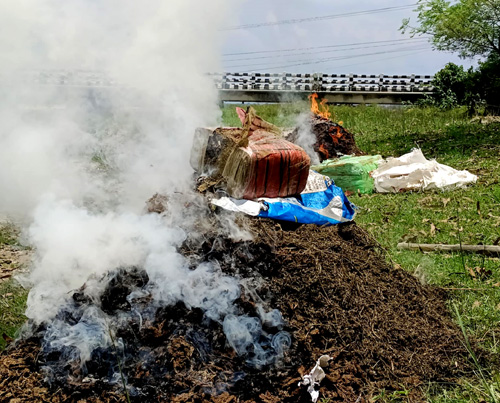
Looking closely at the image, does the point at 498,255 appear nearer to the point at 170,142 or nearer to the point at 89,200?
the point at 170,142

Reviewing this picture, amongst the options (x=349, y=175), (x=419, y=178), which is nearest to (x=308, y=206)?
(x=349, y=175)

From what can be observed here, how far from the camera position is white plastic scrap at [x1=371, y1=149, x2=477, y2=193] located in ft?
28.8

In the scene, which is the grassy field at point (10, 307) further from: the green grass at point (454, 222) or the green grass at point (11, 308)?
the green grass at point (454, 222)

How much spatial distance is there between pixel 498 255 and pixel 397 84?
21909 millimetres

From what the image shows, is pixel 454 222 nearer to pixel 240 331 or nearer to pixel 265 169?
pixel 265 169

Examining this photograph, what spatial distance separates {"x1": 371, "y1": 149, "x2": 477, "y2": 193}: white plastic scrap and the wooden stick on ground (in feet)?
10.7

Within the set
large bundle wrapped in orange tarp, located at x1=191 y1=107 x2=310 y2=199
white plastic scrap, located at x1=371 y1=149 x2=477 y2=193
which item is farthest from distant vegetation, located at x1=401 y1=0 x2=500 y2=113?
large bundle wrapped in orange tarp, located at x1=191 y1=107 x2=310 y2=199

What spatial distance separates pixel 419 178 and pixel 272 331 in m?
6.20


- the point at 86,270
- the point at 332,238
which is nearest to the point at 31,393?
the point at 86,270

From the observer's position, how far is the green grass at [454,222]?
3.82 m

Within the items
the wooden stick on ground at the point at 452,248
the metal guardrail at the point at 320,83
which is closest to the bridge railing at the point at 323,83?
the metal guardrail at the point at 320,83

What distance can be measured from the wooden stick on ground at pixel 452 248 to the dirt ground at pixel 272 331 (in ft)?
4.81

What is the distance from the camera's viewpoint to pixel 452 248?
18.3 feet

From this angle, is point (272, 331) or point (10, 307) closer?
point (272, 331)
